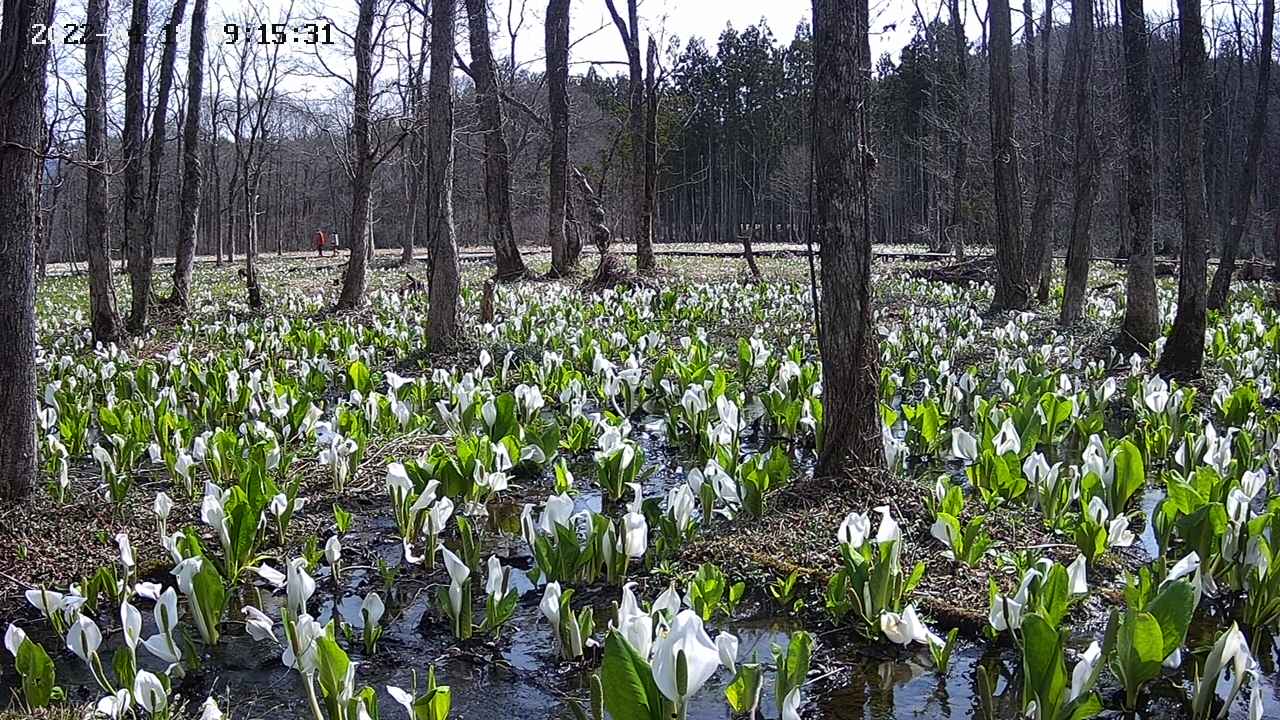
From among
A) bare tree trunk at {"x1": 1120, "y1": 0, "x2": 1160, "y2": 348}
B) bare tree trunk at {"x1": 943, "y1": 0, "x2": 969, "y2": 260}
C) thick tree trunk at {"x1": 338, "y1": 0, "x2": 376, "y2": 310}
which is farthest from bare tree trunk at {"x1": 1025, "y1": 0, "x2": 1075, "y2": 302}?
thick tree trunk at {"x1": 338, "y1": 0, "x2": 376, "y2": 310}

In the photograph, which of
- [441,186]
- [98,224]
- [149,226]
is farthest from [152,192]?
[441,186]

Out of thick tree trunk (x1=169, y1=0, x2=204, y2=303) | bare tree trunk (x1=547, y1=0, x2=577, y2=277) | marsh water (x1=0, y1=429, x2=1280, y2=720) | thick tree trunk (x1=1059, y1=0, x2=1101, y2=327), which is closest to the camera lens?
marsh water (x1=0, y1=429, x2=1280, y2=720)

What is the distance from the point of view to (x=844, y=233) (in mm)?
4664

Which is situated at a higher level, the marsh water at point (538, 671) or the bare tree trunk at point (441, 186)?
the bare tree trunk at point (441, 186)

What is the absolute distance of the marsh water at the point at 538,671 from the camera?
10.0 feet

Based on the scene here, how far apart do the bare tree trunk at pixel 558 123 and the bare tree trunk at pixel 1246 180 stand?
35.7ft

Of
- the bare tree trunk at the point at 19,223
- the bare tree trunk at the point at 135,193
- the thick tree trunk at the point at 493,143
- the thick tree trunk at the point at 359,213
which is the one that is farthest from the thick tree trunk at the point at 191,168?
the bare tree trunk at the point at 19,223

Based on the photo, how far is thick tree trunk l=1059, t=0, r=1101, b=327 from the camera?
11438mm

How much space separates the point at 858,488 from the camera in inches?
185

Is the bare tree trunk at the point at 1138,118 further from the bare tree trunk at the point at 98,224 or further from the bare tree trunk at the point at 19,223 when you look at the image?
the bare tree trunk at the point at 98,224

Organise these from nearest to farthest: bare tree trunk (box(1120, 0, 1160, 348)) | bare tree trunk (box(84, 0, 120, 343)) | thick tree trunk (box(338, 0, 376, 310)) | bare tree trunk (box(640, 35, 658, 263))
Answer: bare tree trunk (box(1120, 0, 1160, 348))
bare tree trunk (box(84, 0, 120, 343))
thick tree trunk (box(338, 0, 376, 310))
bare tree trunk (box(640, 35, 658, 263))

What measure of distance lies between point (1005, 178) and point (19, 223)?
11.9 m

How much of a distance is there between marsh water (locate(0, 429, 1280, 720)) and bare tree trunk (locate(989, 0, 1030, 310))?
10.4 metres

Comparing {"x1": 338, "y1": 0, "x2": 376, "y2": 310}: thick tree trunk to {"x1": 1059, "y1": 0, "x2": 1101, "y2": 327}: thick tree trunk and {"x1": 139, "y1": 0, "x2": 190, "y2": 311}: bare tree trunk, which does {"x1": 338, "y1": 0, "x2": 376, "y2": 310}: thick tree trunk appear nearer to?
{"x1": 139, "y1": 0, "x2": 190, "y2": 311}: bare tree trunk
